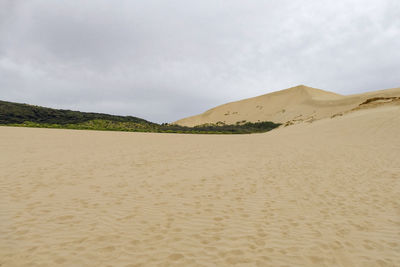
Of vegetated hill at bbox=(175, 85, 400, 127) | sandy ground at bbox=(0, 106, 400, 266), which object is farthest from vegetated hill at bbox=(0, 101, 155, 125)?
vegetated hill at bbox=(175, 85, 400, 127)

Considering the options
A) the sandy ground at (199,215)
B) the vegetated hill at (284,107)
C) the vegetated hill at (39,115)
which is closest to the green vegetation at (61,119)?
the vegetated hill at (39,115)

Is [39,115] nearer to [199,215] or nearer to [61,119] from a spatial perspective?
[61,119]

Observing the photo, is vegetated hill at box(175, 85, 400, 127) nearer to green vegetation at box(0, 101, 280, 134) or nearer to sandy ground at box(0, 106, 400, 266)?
green vegetation at box(0, 101, 280, 134)

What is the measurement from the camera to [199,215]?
5602 millimetres

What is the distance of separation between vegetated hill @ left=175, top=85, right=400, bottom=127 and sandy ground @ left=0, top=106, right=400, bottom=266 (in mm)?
52135

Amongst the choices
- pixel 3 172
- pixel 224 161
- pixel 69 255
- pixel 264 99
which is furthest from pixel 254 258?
pixel 264 99

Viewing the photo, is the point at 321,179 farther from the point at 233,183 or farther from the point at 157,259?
the point at 157,259

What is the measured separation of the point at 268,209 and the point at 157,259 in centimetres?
356

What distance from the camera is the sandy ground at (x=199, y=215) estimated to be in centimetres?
388

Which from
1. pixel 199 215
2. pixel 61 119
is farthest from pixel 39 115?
pixel 199 215

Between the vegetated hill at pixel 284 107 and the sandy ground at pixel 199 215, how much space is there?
52.1 metres

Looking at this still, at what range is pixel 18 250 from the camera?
3885mm

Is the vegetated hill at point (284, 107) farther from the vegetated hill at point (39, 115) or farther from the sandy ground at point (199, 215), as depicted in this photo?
the sandy ground at point (199, 215)

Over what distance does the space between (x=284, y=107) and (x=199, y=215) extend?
77419 mm
